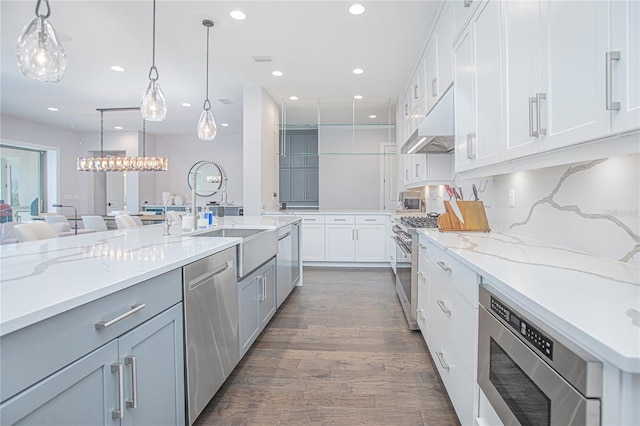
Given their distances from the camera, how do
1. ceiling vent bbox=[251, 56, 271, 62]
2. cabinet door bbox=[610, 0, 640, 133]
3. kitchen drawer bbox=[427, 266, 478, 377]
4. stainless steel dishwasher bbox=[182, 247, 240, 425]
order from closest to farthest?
1. cabinet door bbox=[610, 0, 640, 133]
2. kitchen drawer bbox=[427, 266, 478, 377]
3. stainless steel dishwasher bbox=[182, 247, 240, 425]
4. ceiling vent bbox=[251, 56, 271, 62]

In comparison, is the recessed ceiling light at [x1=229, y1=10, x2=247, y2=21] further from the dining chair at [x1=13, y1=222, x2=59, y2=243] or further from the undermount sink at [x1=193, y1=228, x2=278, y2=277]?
the dining chair at [x1=13, y1=222, x2=59, y2=243]

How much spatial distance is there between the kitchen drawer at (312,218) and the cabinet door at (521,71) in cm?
397

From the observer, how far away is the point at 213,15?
3.15 meters

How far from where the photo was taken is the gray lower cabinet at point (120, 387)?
32.4 inches

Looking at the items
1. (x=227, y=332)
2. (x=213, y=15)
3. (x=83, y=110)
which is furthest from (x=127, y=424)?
(x=83, y=110)


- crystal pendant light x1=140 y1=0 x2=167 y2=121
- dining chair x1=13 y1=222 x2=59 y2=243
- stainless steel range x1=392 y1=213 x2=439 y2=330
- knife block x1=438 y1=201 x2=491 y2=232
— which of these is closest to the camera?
knife block x1=438 y1=201 x2=491 y2=232

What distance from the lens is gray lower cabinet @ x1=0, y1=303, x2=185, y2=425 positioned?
82cm

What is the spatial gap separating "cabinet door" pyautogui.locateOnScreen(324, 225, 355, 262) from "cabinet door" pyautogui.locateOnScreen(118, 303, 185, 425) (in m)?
4.11

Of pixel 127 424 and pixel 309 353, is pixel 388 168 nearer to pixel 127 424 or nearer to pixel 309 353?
pixel 309 353

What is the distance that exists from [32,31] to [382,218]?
457 centimetres

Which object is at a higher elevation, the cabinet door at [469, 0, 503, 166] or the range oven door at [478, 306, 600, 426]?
the cabinet door at [469, 0, 503, 166]

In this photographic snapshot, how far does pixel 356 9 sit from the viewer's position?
306cm

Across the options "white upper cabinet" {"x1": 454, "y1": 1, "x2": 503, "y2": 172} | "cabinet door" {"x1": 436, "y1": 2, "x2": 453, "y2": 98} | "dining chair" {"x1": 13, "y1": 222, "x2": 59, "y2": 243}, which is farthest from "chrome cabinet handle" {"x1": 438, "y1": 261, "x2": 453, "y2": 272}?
"dining chair" {"x1": 13, "y1": 222, "x2": 59, "y2": 243}

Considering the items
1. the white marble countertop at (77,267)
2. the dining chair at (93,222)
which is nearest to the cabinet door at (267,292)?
the white marble countertop at (77,267)
